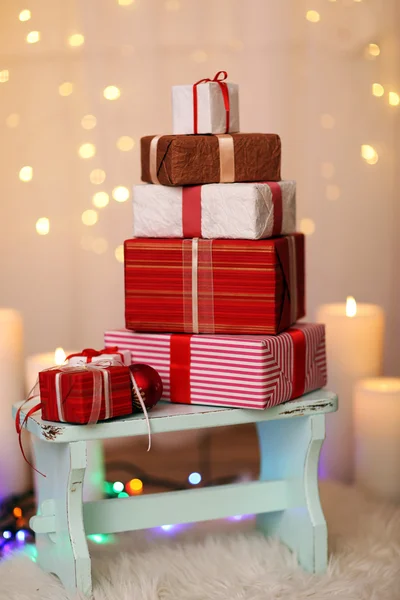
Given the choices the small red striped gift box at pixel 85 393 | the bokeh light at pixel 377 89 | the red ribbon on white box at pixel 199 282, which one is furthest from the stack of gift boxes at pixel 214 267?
the bokeh light at pixel 377 89

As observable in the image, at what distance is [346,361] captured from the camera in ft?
6.21

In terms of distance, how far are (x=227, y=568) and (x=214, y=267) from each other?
498mm

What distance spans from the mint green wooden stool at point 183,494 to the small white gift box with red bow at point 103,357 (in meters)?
0.09

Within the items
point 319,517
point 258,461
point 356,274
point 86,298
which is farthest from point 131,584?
point 356,274

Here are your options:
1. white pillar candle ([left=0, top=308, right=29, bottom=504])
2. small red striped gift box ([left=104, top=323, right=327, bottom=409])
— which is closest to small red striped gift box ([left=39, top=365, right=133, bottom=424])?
small red striped gift box ([left=104, top=323, right=327, bottom=409])

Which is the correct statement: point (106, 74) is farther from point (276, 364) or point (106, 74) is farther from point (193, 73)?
point (276, 364)

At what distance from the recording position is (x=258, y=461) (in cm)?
199

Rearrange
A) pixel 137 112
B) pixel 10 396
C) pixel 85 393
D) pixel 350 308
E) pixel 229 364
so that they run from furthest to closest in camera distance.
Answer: pixel 137 112, pixel 350 308, pixel 10 396, pixel 229 364, pixel 85 393

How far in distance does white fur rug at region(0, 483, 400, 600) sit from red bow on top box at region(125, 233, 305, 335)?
39 centimetres

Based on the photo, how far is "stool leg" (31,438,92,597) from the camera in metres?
1.33

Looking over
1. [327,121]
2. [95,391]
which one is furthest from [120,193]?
[95,391]

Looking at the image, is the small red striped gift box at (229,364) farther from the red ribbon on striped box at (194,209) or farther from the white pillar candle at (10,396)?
the white pillar candle at (10,396)

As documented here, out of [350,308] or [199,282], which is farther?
[350,308]

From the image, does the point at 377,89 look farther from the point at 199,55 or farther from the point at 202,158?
the point at 202,158
